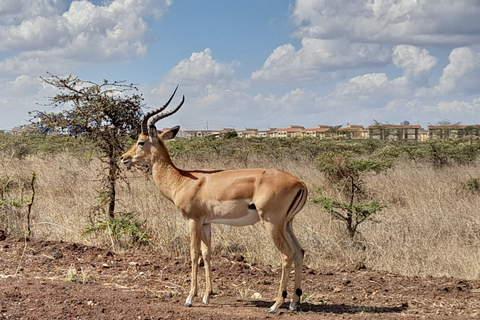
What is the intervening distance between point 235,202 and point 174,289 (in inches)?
71.8

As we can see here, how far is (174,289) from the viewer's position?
26.4 feet

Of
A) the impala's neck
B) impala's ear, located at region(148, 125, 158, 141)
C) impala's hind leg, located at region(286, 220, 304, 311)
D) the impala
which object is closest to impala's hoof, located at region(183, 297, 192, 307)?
the impala

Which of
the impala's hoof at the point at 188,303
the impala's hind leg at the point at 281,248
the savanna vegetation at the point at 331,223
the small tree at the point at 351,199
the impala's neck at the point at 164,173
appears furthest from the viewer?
the small tree at the point at 351,199

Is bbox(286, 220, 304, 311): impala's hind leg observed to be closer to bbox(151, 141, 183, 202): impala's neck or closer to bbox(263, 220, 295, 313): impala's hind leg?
bbox(263, 220, 295, 313): impala's hind leg

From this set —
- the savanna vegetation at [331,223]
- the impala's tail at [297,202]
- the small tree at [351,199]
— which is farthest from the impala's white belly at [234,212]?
the small tree at [351,199]

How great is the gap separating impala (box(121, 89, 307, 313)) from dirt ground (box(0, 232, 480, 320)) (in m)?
0.57

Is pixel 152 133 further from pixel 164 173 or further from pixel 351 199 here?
pixel 351 199

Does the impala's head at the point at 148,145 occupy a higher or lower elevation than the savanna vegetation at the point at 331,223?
higher

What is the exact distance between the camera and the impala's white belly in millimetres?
7207

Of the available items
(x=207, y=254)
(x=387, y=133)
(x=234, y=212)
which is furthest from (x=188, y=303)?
(x=387, y=133)

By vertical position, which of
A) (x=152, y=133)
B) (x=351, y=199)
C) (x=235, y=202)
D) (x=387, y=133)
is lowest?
(x=351, y=199)

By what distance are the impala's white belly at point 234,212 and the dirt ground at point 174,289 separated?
1.12 metres

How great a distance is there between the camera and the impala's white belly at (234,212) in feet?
23.6

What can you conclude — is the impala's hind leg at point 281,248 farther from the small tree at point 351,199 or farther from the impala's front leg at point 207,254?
the small tree at point 351,199
